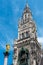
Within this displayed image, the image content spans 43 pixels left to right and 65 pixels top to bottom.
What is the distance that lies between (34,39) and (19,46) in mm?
4899

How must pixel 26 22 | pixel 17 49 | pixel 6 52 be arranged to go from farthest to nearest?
pixel 26 22
pixel 17 49
pixel 6 52

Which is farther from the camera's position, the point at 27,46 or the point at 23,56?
the point at 27,46

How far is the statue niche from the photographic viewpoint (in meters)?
58.0

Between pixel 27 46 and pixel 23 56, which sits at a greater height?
pixel 27 46

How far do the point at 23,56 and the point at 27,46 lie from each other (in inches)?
130

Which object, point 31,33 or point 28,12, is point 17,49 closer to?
point 31,33

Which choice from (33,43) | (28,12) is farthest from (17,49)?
(28,12)

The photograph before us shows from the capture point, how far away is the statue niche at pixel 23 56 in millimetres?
57969

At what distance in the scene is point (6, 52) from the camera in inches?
1813

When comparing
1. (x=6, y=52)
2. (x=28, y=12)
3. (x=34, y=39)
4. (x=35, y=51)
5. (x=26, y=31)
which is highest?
(x=28, y=12)

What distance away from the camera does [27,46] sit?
2377 inches

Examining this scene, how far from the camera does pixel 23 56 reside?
58.8m

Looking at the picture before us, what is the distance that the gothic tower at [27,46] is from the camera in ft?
190

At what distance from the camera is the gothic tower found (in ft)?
190
